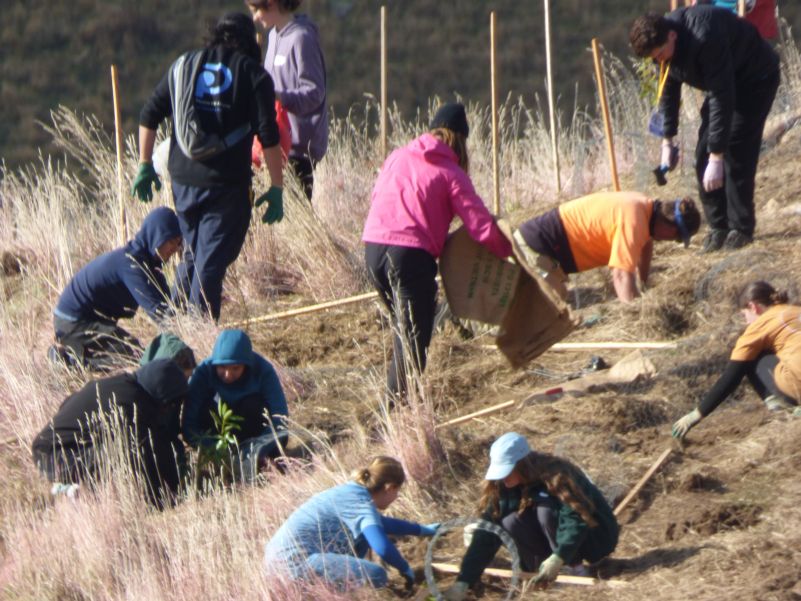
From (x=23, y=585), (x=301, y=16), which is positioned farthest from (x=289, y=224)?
(x=23, y=585)

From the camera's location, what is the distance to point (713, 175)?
8.57m

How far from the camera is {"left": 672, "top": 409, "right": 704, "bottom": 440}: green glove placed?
6898 mm

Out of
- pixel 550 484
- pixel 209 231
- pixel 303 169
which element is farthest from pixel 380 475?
pixel 303 169

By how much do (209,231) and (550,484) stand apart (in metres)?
3.10

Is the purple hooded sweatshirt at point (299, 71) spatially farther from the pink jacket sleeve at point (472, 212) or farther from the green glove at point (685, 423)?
the green glove at point (685, 423)

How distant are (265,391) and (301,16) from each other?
8.55 ft

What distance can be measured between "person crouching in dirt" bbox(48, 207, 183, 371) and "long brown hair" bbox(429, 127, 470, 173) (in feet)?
5.70

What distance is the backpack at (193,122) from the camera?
27.1 ft

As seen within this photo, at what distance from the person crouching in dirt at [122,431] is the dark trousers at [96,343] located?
1.13m

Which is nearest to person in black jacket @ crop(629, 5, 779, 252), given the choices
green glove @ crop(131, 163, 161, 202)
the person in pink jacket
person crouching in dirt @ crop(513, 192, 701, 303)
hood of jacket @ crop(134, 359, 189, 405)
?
person crouching in dirt @ crop(513, 192, 701, 303)

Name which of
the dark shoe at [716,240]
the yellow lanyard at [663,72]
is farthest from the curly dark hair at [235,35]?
the dark shoe at [716,240]

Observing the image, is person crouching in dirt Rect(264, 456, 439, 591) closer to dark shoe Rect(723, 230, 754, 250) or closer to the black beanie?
the black beanie

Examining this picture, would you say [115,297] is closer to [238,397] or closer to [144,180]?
[144,180]

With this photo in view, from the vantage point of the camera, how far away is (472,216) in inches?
287
